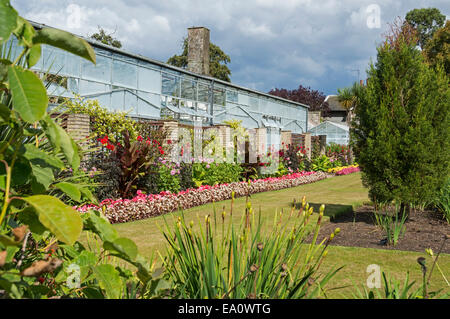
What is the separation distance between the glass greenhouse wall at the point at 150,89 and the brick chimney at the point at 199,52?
150 cm

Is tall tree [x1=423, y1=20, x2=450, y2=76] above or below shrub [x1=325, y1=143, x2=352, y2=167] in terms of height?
above

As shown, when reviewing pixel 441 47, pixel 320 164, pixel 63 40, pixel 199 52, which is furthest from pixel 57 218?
pixel 441 47

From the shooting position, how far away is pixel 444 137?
20.2ft

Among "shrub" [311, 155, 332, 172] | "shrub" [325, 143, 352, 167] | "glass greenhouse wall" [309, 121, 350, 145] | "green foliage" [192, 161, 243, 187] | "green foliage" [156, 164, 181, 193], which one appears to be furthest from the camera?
"glass greenhouse wall" [309, 121, 350, 145]

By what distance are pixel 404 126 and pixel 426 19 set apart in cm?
4489

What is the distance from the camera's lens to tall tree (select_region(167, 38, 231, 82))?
4106 cm

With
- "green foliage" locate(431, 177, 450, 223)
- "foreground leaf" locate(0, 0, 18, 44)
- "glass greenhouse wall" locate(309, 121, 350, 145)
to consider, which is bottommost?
"green foliage" locate(431, 177, 450, 223)

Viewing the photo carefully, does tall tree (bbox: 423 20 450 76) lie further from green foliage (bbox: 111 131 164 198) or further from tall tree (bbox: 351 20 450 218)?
green foliage (bbox: 111 131 164 198)

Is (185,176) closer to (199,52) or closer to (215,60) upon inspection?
(199,52)

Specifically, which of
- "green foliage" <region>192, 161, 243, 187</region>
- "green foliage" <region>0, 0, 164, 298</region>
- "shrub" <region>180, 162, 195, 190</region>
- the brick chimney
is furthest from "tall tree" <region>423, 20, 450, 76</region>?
"green foliage" <region>0, 0, 164, 298</region>

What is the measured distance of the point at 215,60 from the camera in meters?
41.8

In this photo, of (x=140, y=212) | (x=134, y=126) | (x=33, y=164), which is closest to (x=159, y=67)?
(x=134, y=126)

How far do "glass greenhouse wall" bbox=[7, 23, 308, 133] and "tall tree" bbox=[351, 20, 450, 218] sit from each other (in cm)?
639
